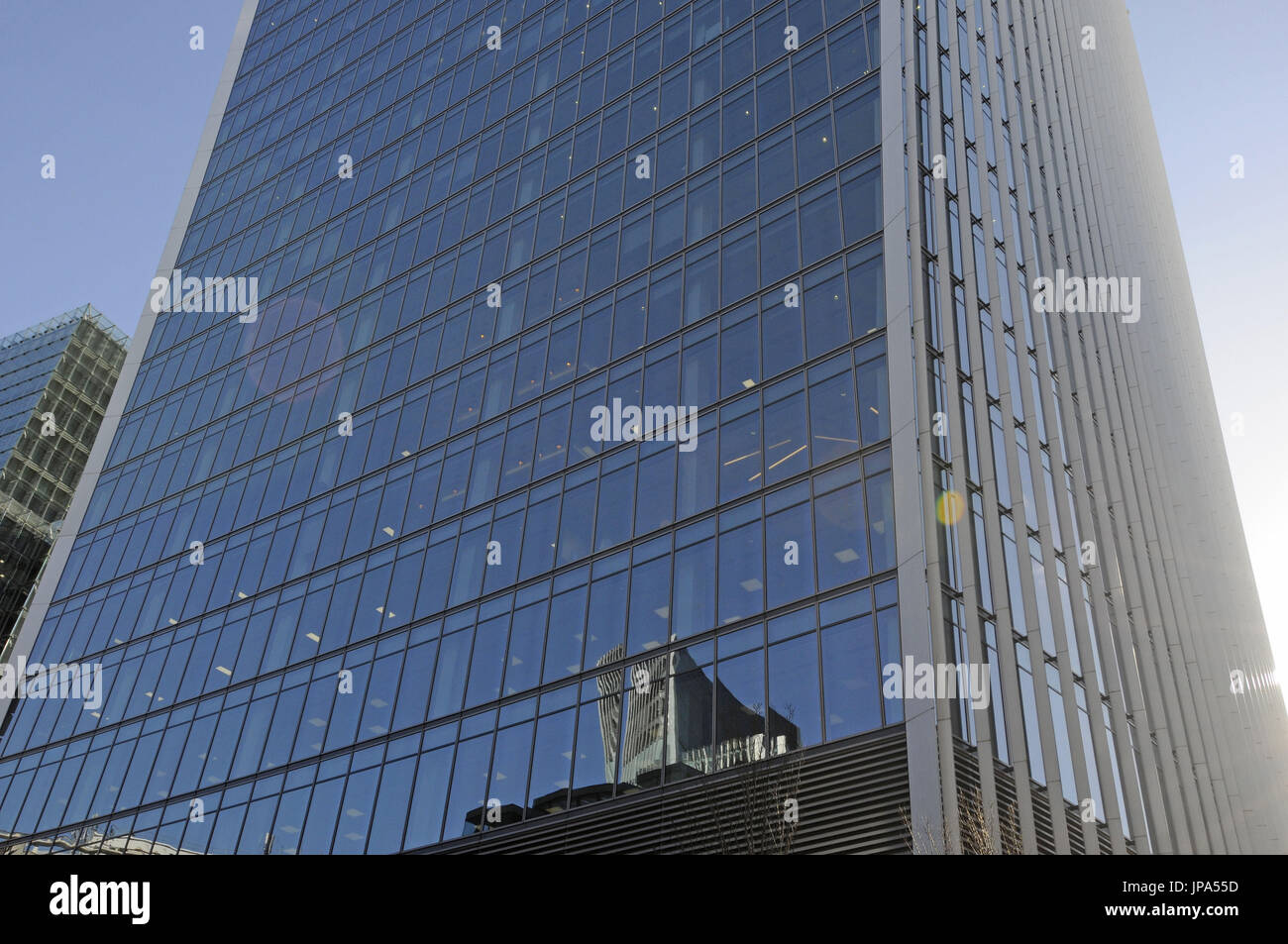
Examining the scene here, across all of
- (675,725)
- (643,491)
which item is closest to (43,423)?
(643,491)

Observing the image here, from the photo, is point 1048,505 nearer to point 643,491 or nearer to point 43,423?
point 643,491

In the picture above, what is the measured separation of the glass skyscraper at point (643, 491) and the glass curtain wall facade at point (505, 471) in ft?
0.46

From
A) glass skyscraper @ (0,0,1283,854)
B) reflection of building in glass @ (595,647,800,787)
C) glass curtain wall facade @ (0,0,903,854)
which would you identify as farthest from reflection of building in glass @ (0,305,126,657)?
reflection of building in glass @ (595,647,800,787)

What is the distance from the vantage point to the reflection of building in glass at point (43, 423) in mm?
76625

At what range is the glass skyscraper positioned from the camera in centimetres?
2433

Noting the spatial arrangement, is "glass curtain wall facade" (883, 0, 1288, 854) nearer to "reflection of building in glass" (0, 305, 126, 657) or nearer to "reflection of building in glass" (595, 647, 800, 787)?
"reflection of building in glass" (595, 647, 800, 787)

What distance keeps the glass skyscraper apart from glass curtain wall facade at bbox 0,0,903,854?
0.14 metres

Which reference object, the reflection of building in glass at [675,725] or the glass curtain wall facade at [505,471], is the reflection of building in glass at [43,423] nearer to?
the glass curtain wall facade at [505,471]

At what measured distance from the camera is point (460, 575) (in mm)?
34188

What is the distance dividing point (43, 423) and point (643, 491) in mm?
65409

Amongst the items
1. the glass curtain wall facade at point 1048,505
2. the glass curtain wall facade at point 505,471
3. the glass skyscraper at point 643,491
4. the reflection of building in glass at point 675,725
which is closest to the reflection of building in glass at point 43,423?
the glass skyscraper at point 643,491
